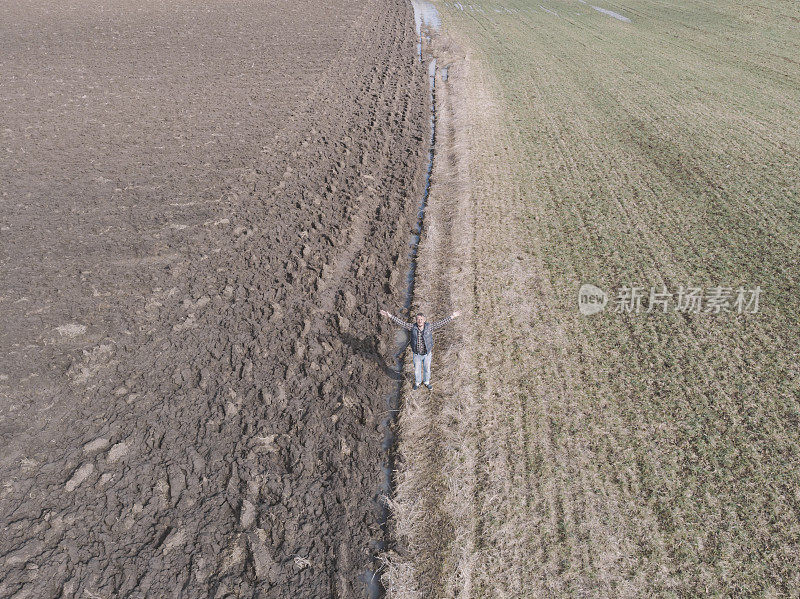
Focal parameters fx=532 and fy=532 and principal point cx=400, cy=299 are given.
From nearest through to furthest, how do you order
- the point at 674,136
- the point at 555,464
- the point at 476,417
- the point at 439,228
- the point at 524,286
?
the point at 555,464 → the point at 476,417 → the point at 524,286 → the point at 439,228 → the point at 674,136

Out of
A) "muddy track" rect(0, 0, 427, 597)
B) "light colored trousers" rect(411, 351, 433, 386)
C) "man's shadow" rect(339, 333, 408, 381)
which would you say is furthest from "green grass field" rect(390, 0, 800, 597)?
"muddy track" rect(0, 0, 427, 597)

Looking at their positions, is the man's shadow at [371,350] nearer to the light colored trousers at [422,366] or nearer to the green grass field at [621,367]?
the light colored trousers at [422,366]

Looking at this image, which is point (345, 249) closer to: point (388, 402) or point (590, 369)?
point (388, 402)

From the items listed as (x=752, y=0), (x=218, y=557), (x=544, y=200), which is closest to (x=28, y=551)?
(x=218, y=557)

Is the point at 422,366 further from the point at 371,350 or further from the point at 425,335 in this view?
the point at 371,350

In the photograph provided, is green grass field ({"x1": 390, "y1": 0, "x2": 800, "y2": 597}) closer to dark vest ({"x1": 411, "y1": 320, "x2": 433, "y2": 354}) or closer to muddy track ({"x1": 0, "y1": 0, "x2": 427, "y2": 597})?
A: dark vest ({"x1": 411, "y1": 320, "x2": 433, "y2": 354})
